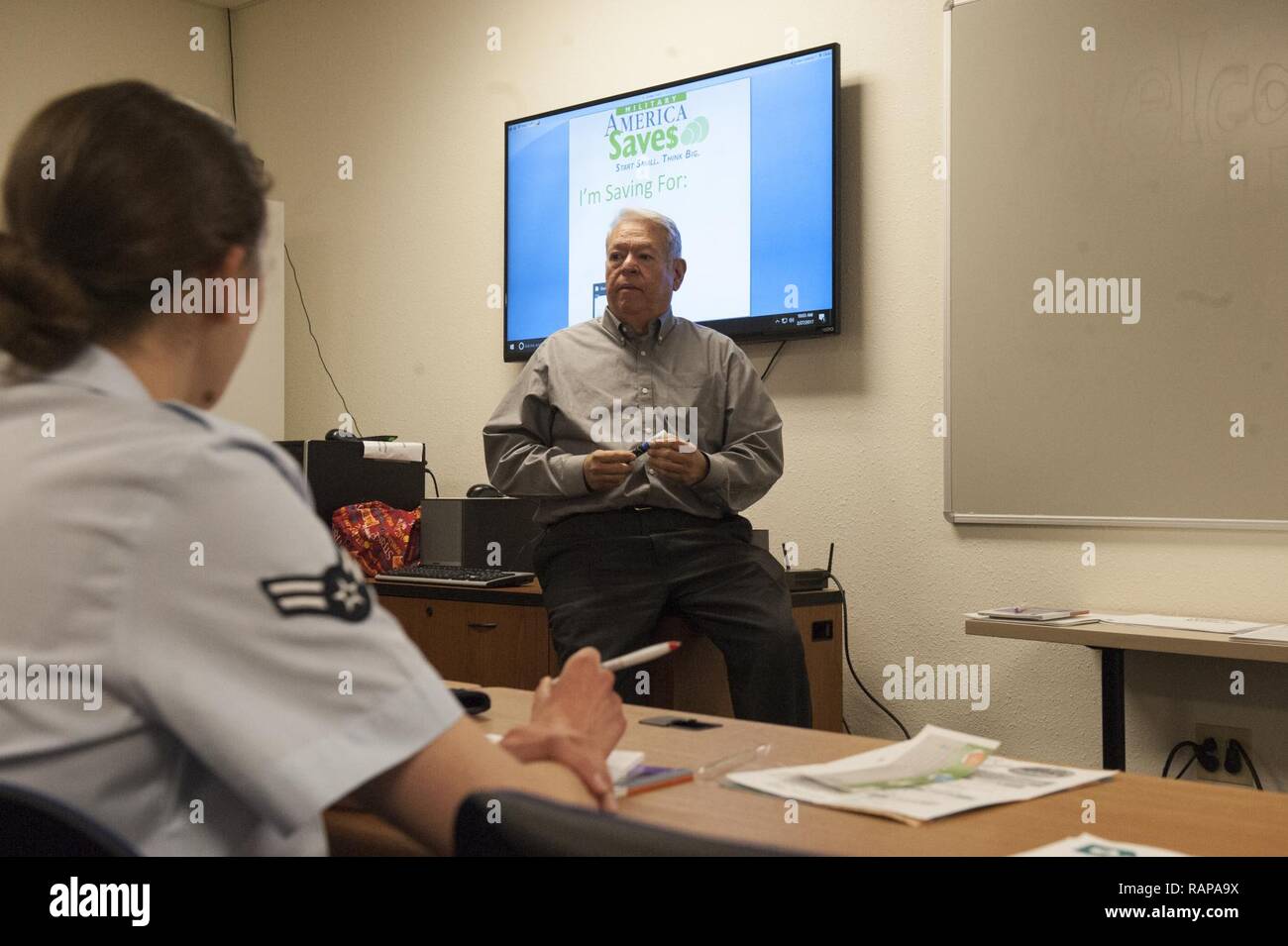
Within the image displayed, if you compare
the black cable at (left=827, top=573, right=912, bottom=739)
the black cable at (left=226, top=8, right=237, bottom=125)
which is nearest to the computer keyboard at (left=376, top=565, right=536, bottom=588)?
the black cable at (left=827, top=573, right=912, bottom=739)

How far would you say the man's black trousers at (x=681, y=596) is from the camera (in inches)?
116

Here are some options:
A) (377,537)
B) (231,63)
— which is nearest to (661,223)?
(377,537)

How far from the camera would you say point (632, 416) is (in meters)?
3.22

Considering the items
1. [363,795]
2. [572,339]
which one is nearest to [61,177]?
[363,795]

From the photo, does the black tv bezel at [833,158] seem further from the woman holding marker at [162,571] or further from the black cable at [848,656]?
the woman holding marker at [162,571]

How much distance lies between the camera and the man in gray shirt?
2.97 meters

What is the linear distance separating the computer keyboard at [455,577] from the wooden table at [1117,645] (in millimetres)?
1300

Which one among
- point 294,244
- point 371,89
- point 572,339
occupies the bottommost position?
point 572,339

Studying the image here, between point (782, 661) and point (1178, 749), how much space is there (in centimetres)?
100

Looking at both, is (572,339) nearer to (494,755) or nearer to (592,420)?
(592,420)

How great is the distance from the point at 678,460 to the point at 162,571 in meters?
2.25

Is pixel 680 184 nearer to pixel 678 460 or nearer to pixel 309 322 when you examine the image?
pixel 678 460

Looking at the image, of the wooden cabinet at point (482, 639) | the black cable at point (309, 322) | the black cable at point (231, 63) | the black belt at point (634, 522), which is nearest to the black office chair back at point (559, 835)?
the black belt at point (634, 522)
